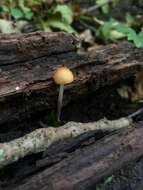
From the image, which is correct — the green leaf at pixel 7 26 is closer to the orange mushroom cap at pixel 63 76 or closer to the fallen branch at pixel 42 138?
the orange mushroom cap at pixel 63 76

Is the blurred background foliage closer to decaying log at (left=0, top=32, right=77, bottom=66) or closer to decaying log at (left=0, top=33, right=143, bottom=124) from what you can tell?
decaying log at (left=0, top=33, right=143, bottom=124)

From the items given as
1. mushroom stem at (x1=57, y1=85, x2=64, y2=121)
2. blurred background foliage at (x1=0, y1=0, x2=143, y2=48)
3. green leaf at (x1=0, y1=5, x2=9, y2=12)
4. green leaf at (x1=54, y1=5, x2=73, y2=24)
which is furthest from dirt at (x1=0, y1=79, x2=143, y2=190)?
green leaf at (x1=0, y1=5, x2=9, y2=12)

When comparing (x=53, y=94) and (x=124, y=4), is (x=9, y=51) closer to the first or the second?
(x=53, y=94)

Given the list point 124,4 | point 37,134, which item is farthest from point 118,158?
point 124,4

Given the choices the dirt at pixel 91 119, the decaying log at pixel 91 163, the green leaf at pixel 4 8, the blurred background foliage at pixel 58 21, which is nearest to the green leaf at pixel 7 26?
the blurred background foliage at pixel 58 21

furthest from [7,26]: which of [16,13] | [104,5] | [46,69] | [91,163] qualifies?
[91,163]

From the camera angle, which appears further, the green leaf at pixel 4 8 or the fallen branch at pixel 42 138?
the green leaf at pixel 4 8
